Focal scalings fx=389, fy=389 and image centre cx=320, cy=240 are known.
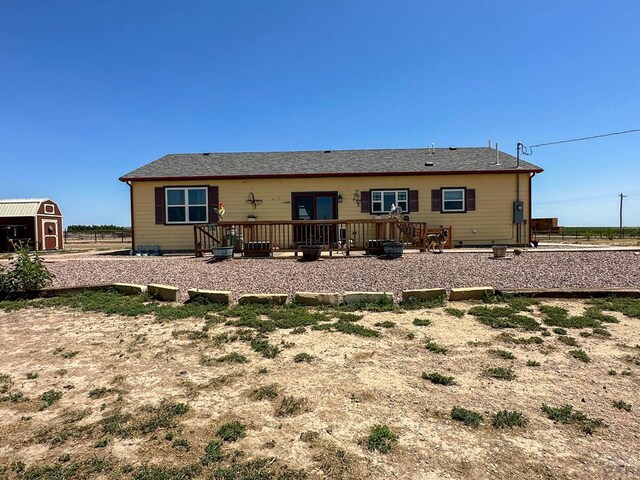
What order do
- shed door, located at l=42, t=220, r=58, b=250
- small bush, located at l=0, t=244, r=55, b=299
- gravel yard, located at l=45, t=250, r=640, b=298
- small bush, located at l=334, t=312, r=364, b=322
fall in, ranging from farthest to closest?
shed door, located at l=42, t=220, r=58, b=250 → gravel yard, located at l=45, t=250, r=640, b=298 → small bush, located at l=0, t=244, r=55, b=299 → small bush, located at l=334, t=312, r=364, b=322

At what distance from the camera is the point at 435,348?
4.21 m

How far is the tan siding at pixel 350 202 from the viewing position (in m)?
14.9

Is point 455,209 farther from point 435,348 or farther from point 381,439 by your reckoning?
point 381,439

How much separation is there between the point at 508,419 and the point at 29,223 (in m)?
27.7

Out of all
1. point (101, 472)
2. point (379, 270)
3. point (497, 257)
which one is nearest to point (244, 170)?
point (379, 270)

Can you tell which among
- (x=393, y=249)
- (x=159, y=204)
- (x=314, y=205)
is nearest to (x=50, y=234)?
(x=159, y=204)

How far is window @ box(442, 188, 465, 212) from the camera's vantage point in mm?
14961

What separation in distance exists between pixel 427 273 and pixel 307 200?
801 centimetres

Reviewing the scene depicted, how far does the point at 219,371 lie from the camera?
12.1 ft

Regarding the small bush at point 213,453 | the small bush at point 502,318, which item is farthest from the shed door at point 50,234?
the small bush at point 213,453

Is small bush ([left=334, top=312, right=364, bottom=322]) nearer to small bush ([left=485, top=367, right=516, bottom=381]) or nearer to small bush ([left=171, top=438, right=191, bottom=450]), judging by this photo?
small bush ([left=485, top=367, right=516, bottom=381])

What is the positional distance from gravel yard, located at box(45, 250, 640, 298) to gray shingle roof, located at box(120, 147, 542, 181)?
17.4 feet

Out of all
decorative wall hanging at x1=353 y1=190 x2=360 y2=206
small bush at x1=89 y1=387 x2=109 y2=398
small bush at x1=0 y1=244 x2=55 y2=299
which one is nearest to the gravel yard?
small bush at x1=0 y1=244 x2=55 y2=299

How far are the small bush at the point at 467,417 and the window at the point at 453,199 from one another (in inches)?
505
